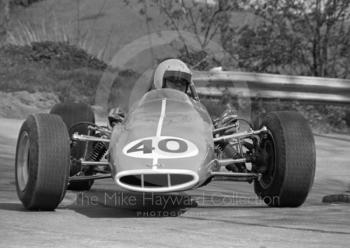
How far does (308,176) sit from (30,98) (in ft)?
33.3

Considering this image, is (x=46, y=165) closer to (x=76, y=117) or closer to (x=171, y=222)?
(x=171, y=222)

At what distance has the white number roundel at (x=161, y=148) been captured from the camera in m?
7.57

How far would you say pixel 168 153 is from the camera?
7570 mm

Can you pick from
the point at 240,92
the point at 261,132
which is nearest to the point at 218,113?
the point at 240,92

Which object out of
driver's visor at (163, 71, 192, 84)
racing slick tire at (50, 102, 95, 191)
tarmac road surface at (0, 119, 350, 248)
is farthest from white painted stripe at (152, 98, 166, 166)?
racing slick tire at (50, 102, 95, 191)

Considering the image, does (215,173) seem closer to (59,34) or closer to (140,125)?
(140,125)

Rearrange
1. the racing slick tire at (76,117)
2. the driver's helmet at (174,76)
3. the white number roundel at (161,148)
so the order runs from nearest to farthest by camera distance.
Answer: the white number roundel at (161,148)
the driver's helmet at (174,76)
the racing slick tire at (76,117)

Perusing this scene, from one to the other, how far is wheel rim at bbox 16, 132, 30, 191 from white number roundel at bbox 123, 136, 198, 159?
1.07 metres

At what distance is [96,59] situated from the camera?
21.0m

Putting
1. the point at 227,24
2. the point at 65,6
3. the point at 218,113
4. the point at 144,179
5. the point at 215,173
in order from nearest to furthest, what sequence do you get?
1. the point at 144,179
2. the point at 215,173
3. the point at 218,113
4. the point at 227,24
5. the point at 65,6

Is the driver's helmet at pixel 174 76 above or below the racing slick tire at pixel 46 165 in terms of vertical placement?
above

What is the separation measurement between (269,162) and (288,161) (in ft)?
1.41

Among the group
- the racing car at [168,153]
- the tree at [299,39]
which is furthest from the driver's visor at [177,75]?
the tree at [299,39]

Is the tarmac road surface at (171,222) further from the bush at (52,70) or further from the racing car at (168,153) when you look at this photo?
the bush at (52,70)
